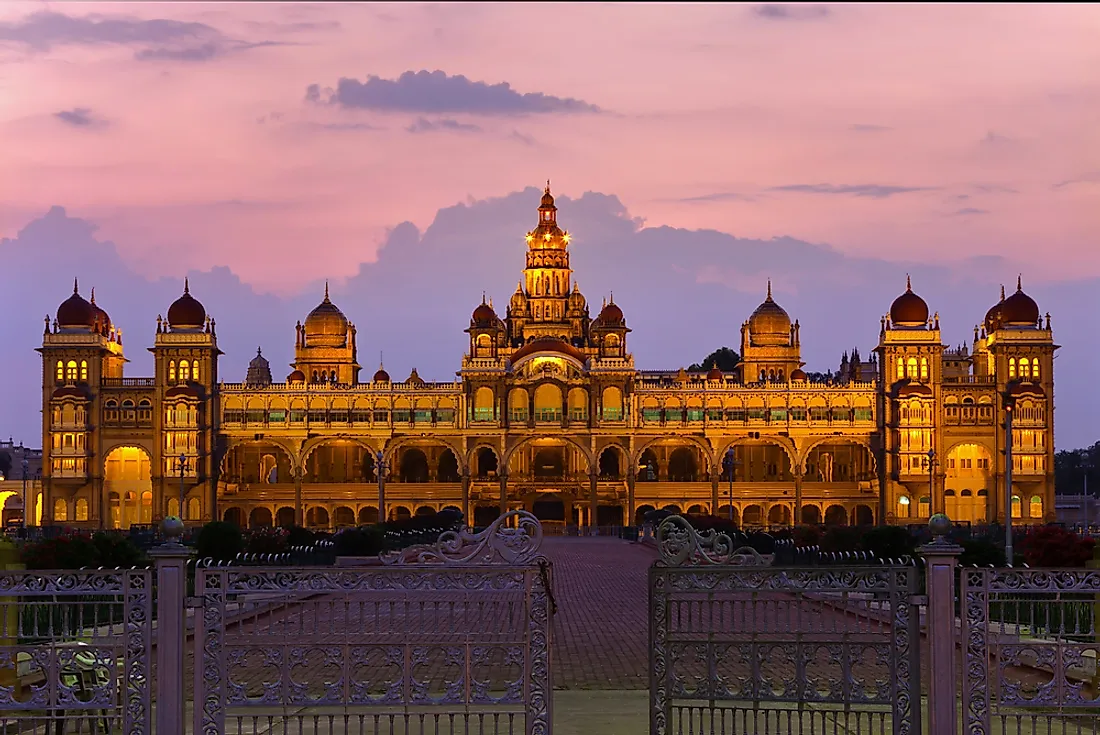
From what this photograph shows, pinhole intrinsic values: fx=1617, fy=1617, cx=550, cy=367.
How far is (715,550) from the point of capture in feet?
41.5

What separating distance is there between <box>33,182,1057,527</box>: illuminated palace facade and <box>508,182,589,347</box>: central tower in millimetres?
7655

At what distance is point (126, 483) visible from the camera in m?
87.5

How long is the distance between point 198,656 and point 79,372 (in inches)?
3138

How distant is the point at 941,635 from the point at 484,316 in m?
85.9

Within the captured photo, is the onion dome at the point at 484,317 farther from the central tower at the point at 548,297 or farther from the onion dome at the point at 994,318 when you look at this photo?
the onion dome at the point at 994,318

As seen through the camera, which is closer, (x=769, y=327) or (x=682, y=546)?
(x=682, y=546)

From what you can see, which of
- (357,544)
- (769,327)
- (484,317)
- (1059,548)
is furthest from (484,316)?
(1059,548)

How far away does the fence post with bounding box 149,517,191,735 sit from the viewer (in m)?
11.4

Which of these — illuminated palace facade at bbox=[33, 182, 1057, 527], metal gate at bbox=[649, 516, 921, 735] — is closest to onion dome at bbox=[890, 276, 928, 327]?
illuminated palace facade at bbox=[33, 182, 1057, 527]

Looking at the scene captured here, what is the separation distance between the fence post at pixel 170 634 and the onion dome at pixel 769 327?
295ft

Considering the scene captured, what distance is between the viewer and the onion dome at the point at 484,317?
96.4 meters

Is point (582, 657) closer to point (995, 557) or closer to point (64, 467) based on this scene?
point (995, 557)

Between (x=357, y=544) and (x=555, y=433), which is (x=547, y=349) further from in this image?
(x=357, y=544)

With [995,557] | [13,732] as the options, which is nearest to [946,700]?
[13,732]
